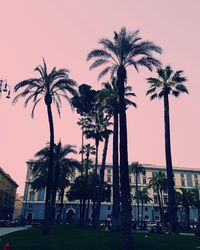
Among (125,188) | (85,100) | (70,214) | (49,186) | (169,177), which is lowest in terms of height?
(70,214)

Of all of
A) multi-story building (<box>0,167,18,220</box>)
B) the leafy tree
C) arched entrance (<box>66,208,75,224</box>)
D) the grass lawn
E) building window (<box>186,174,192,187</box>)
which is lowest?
the grass lawn

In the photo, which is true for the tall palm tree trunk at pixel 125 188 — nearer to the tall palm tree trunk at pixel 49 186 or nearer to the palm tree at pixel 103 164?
the tall palm tree trunk at pixel 49 186

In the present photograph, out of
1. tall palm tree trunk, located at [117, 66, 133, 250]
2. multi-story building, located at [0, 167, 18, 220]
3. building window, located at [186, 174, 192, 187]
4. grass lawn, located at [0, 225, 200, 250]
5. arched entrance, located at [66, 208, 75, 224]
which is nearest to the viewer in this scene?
tall palm tree trunk, located at [117, 66, 133, 250]

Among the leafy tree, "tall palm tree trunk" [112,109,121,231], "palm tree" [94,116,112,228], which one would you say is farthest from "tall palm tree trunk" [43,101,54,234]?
the leafy tree

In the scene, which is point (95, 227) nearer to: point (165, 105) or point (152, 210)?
point (165, 105)

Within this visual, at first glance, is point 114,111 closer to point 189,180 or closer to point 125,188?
point 125,188

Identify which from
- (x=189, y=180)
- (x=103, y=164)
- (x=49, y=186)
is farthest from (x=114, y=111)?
(x=189, y=180)

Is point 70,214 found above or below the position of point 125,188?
below

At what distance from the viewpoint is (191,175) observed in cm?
9319

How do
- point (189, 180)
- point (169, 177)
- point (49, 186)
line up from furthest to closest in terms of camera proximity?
point (189, 180)
point (169, 177)
point (49, 186)

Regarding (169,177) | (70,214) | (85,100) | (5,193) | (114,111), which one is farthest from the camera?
(70,214)

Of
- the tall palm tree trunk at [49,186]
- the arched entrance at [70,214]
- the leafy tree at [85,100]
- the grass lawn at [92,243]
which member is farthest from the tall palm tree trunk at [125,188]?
the arched entrance at [70,214]

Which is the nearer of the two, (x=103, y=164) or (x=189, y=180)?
(x=103, y=164)

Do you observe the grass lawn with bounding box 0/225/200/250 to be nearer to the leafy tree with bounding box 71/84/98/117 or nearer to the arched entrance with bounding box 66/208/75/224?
the leafy tree with bounding box 71/84/98/117
